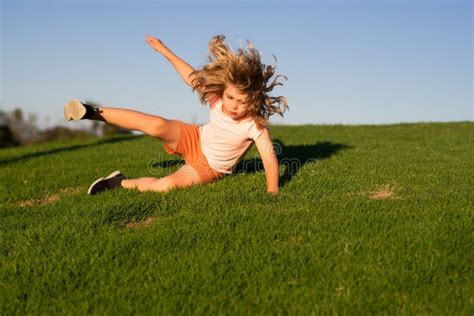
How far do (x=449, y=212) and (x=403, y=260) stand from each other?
4.17 ft

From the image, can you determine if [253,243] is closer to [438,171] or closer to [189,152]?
[189,152]

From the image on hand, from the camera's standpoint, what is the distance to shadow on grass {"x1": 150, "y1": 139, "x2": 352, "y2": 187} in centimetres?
808

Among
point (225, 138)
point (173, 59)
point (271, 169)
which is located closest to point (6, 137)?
point (173, 59)

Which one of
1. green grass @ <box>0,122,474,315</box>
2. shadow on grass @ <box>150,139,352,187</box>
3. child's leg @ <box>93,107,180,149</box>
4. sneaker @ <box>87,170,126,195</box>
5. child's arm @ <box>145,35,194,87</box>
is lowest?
green grass @ <box>0,122,474,315</box>

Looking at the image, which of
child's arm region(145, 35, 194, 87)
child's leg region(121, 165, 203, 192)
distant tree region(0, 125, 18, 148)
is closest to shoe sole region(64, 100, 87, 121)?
child's leg region(121, 165, 203, 192)

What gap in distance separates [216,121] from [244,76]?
832mm

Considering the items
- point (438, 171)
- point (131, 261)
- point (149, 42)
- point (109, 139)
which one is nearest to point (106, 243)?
point (131, 261)

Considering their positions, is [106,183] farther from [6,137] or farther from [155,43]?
[6,137]

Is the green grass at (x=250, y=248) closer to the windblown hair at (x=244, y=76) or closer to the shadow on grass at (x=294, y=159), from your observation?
the shadow on grass at (x=294, y=159)

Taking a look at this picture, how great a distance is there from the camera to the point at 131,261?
4.45 metres

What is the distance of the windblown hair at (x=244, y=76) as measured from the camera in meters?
6.57

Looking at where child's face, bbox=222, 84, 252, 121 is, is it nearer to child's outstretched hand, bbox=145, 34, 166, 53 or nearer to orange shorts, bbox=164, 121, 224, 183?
orange shorts, bbox=164, 121, 224, 183

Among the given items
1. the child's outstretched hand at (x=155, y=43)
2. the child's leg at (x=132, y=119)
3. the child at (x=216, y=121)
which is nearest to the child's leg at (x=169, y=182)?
the child at (x=216, y=121)

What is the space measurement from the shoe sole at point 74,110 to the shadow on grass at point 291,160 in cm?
261
